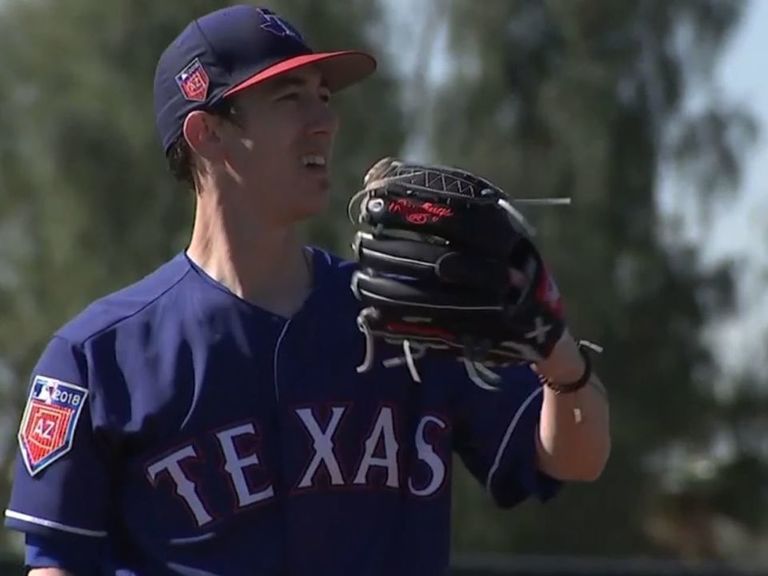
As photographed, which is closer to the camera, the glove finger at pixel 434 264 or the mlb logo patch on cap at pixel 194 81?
the glove finger at pixel 434 264

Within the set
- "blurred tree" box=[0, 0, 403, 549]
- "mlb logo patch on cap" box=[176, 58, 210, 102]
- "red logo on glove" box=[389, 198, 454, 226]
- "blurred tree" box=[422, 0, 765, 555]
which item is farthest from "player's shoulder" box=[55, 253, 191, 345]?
"blurred tree" box=[422, 0, 765, 555]

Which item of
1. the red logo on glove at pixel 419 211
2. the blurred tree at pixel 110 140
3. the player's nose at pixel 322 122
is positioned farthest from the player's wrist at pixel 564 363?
the blurred tree at pixel 110 140

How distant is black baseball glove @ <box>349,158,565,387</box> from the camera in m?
2.85

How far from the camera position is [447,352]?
9.72 ft

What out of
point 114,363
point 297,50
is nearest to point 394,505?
point 114,363

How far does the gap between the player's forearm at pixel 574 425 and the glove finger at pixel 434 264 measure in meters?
0.21

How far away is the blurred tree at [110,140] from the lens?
22.6 m

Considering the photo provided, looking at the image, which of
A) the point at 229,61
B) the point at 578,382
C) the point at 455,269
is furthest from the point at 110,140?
the point at 455,269

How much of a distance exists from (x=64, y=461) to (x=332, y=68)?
825 mm

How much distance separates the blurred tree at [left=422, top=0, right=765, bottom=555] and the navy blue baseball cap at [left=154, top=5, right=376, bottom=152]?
20.0 metres

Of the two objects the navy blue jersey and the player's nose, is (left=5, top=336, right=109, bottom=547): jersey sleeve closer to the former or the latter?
the navy blue jersey

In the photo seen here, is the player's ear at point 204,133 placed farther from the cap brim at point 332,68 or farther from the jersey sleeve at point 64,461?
the jersey sleeve at point 64,461

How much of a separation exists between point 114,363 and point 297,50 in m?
0.62

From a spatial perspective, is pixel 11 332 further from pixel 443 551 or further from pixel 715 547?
pixel 443 551
